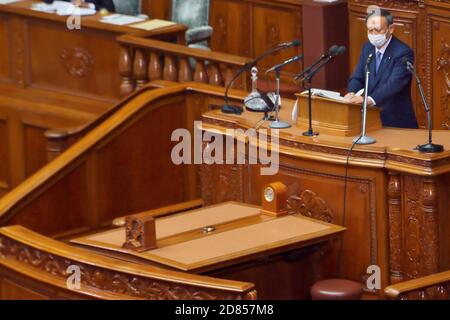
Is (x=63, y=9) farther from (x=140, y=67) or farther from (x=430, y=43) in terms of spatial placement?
(x=430, y=43)

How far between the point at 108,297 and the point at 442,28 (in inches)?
160

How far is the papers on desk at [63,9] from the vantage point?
10375mm

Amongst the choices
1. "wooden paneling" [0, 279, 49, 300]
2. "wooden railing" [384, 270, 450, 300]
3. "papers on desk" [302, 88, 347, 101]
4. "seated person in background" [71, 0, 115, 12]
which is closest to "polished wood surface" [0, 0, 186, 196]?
"seated person in background" [71, 0, 115, 12]

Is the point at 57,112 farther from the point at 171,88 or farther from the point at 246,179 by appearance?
the point at 246,179

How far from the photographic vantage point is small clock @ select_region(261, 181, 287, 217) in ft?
24.5

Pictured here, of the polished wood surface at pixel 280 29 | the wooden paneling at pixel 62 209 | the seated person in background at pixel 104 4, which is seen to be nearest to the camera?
the wooden paneling at pixel 62 209

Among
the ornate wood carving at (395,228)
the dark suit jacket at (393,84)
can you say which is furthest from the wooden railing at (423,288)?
the dark suit jacket at (393,84)

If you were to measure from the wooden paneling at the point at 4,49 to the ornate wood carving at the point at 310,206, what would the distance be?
150 inches

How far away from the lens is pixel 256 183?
25.9 ft

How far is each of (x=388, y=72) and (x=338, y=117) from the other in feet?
1.73

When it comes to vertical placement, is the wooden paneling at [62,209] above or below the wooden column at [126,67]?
below

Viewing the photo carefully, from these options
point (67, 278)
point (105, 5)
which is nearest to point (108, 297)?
point (67, 278)

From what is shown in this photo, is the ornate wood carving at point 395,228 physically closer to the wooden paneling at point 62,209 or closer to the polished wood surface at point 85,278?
the polished wood surface at point 85,278

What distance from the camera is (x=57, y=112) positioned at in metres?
10.3
